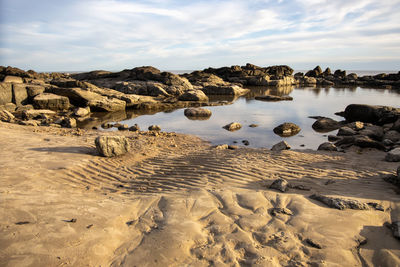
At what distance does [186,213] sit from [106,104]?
13472 mm

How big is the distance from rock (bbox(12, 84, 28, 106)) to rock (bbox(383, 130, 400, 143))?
17.2m

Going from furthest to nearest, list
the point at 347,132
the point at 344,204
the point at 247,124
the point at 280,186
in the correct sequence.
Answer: the point at 247,124
the point at 347,132
the point at 280,186
the point at 344,204

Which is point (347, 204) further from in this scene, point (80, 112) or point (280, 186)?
point (80, 112)

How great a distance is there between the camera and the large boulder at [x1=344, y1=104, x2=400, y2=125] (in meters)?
11.2

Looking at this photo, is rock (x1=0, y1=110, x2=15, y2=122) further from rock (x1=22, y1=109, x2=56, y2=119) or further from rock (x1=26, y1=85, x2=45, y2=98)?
rock (x1=26, y1=85, x2=45, y2=98)

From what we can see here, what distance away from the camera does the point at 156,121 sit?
13289 mm

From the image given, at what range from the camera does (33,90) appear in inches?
576

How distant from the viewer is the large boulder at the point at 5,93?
42.5 feet

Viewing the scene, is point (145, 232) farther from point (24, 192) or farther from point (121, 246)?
point (24, 192)

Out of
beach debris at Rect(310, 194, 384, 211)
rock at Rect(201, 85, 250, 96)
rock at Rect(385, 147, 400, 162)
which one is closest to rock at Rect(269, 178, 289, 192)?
beach debris at Rect(310, 194, 384, 211)

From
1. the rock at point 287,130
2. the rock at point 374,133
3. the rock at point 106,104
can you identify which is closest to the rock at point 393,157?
the rock at point 374,133

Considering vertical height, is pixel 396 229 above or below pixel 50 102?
below

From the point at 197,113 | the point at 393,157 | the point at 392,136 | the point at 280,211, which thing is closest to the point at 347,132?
the point at 392,136

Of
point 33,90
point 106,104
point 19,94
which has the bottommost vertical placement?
point 106,104
